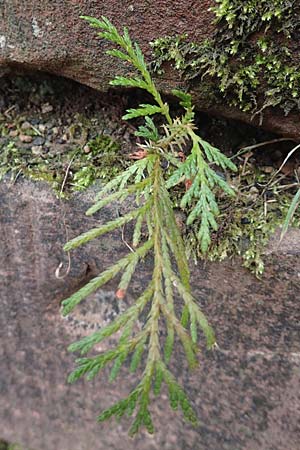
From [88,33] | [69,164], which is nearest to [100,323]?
[69,164]

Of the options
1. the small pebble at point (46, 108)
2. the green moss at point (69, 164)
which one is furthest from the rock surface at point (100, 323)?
the small pebble at point (46, 108)

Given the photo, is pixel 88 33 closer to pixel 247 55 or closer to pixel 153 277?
pixel 247 55

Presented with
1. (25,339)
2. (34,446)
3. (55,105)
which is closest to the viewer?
(55,105)

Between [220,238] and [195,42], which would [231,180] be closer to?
[220,238]

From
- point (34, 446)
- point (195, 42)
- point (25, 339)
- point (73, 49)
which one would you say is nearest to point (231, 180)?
point (195, 42)

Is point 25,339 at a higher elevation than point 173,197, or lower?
lower

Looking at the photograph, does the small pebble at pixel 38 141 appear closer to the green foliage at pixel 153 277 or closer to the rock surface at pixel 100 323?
the rock surface at pixel 100 323

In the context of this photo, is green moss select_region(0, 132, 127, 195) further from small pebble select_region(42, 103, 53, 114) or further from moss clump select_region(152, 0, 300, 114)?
moss clump select_region(152, 0, 300, 114)
